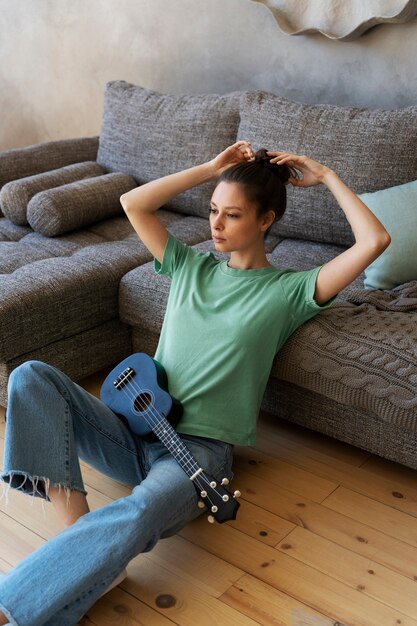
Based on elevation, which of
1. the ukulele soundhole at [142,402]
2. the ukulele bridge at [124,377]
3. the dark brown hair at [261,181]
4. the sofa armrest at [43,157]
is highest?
the dark brown hair at [261,181]

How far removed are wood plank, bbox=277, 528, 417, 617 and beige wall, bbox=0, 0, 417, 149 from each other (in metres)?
1.69

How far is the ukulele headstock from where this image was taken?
1750 mm

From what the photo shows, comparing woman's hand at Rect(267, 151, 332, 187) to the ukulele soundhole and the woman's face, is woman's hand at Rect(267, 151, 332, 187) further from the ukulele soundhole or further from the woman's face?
the ukulele soundhole

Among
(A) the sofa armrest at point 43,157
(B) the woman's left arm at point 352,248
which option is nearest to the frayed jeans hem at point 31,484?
(B) the woman's left arm at point 352,248

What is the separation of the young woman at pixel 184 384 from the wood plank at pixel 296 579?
148mm

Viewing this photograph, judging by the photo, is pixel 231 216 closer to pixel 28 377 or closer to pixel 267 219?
pixel 267 219

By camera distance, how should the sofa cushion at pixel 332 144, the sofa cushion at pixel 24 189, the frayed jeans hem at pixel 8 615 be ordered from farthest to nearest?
1. the sofa cushion at pixel 24 189
2. the sofa cushion at pixel 332 144
3. the frayed jeans hem at pixel 8 615

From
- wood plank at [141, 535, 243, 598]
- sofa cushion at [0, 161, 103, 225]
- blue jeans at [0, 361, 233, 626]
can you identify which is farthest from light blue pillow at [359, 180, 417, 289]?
sofa cushion at [0, 161, 103, 225]

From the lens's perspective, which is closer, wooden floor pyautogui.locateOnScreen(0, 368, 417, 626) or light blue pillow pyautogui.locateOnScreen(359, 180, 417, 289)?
wooden floor pyautogui.locateOnScreen(0, 368, 417, 626)

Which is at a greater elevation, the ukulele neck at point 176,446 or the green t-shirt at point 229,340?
the green t-shirt at point 229,340

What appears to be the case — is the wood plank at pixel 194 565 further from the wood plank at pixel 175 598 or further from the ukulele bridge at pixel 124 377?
Result: the ukulele bridge at pixel 124 377

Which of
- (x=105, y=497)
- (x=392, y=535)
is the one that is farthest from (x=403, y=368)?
(x=105, y=497)

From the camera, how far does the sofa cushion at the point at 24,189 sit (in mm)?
3035

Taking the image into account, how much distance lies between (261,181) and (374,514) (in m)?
0.91
